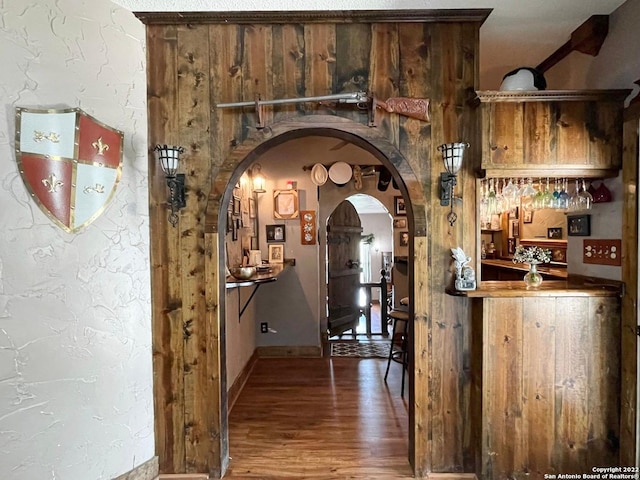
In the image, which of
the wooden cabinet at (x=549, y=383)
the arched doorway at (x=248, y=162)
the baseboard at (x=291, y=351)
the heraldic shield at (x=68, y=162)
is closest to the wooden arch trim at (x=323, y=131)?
the arched doorway at (x=248, y=162)

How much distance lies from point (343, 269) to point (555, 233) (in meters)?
2.68

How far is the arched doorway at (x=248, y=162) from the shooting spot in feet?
6.36

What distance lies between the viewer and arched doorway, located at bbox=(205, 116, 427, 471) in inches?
76.3

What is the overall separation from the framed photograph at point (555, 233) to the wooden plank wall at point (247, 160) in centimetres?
275

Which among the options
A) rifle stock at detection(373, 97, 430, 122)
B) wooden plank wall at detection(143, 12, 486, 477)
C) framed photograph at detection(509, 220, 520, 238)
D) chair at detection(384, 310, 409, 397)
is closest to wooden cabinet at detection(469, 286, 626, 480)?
wooden plank wall at detection(143, 12, 486, 477)

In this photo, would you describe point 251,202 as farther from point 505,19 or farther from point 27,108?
point 505,19

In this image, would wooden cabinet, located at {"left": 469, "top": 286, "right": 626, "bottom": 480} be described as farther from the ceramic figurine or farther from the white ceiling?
the white ceiling

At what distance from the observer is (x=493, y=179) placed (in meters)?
2.03

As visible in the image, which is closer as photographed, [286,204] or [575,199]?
[575,199]

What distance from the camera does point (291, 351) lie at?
3986mm

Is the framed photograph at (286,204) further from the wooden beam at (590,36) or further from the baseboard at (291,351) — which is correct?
the wooden beam at (590,36)

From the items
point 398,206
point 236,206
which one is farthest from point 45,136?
point 398,206

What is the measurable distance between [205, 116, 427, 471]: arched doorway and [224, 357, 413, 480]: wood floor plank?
25 centimetres

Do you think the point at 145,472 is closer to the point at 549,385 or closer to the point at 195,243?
the point at 195,243
